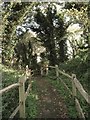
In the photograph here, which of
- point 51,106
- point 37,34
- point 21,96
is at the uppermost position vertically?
point 37,34

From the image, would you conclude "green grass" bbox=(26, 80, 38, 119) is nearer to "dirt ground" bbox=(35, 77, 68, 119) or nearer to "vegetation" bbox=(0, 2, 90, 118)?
"dirt ground" bbox=(35, 77, 68, 119)

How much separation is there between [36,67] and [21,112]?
22.7 metres

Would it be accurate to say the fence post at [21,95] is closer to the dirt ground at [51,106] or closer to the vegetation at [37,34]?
the dirt ground at [51,106]

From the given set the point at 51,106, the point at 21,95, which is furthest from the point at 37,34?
the point at 21,95

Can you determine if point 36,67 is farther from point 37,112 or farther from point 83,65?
point 37,112

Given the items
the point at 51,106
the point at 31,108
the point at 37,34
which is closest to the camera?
the point at 31,108

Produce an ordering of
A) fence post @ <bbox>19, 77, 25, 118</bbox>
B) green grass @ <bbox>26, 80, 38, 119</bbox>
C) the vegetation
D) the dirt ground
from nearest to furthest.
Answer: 1. fence post @ <bbox>19, 77, 25, 118</bbox>
2. green grass @ <bbox>26, 80, 38, 119</bbox>
3. the dirt ground
4. the vegetation

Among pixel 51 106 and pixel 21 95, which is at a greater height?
pixel 51 106

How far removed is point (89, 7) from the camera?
53.5 ft

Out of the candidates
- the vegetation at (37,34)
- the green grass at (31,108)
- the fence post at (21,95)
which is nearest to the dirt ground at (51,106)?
the green grass at (31,108)

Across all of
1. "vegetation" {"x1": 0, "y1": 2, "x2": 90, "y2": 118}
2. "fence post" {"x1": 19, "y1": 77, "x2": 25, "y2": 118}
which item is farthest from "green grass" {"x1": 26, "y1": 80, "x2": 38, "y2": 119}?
"vegetation" {"x1": 0, "y1": 2, "x2": 90, "y2": 118}

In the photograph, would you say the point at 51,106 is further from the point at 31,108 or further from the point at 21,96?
the point at 21,96

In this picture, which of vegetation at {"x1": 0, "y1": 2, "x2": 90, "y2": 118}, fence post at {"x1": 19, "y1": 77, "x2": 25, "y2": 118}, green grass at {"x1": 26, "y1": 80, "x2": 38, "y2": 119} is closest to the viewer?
fence post at {"x1": 19, "y1": 77, "x2": 25, "y2": 118}

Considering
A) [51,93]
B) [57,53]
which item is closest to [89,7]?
[51,93]
